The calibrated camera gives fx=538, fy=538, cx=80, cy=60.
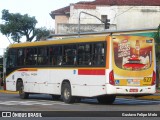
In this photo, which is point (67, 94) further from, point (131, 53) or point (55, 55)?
point (131, 53)

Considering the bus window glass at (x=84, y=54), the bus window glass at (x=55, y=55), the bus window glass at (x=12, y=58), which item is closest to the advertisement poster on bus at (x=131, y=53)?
the bus window glass at (x=84, y=54)

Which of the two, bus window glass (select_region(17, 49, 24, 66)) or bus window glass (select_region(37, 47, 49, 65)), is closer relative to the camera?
bus window glass (select_region(37, 47, 49, 65))

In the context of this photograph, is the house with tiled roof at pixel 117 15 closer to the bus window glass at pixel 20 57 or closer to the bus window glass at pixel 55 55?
the bus window glass at pixel 20 57

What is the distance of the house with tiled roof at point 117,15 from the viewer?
218 ft

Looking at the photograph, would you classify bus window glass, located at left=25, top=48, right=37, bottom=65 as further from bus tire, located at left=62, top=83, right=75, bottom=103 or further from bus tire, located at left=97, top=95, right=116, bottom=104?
bus tire, located at left=97, top=95, right=116, bottom=104

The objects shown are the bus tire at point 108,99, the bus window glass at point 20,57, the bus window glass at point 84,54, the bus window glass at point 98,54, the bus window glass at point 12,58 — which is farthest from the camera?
the bus window glass at point 12,58

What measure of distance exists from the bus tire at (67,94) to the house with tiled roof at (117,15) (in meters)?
41.6

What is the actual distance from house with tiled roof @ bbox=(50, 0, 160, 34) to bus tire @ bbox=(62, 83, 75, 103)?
41.6 metres

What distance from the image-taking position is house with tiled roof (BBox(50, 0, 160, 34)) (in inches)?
2611

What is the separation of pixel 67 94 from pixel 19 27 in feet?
210

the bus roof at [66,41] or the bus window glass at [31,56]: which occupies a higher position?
the bus roof at [66,41]

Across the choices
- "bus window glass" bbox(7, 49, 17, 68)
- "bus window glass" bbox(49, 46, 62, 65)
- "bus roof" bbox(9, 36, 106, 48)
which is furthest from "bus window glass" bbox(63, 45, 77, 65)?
"bus window glass" bbox(7, 49, 17, 68)

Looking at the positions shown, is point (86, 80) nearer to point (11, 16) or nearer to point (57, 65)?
point (57, 65)

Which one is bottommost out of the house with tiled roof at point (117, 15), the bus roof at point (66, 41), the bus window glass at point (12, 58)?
the bus window glass at point (12, 58)
